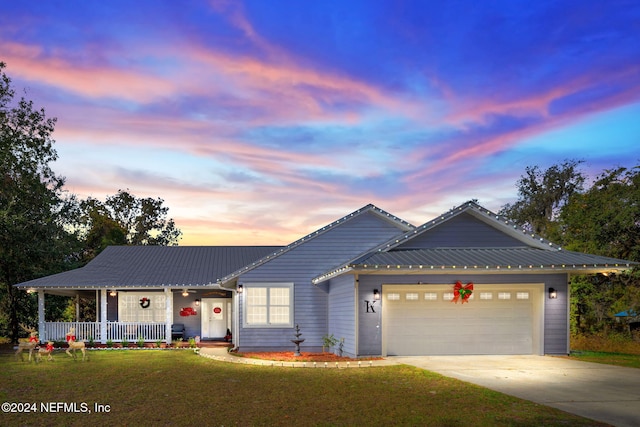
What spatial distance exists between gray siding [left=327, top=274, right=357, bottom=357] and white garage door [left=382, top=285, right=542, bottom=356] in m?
1.08

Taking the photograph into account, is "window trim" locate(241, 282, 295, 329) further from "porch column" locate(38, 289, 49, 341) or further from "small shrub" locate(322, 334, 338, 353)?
"porch column" locate(38, 289, 49, 341)

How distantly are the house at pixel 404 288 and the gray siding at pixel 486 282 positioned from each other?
0.10 ft

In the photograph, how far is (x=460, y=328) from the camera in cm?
1773

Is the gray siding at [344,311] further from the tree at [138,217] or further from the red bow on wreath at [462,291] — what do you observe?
the tree at [138,217]

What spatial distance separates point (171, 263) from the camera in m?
29.1

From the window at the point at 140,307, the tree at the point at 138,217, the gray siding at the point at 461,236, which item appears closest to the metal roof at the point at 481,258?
the gray siding at the point at 461,236

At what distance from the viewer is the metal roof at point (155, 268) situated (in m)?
25.2

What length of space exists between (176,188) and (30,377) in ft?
60.3

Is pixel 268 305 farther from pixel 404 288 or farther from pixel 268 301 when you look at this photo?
pixel 404 288

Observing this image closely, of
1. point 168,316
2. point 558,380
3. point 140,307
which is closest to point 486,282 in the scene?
point 558,380

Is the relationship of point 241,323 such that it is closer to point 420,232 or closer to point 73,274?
point 420,232

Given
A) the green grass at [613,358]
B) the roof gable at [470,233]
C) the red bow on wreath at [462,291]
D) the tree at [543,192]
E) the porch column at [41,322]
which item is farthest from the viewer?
the tree at [543,192]

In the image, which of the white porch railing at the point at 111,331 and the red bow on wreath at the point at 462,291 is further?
the white porch railing at the point at 111,331

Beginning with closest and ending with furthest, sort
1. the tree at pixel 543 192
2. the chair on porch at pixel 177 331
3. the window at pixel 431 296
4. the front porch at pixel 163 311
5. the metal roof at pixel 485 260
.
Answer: the metal roof at pixel 485 260
the window at pixel 431 296
the front porch at pixel 163 311
the chair on porch at pixel 177 331
the tree at pixel 543 192
